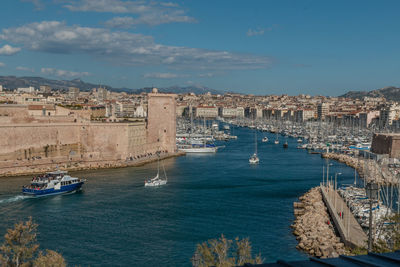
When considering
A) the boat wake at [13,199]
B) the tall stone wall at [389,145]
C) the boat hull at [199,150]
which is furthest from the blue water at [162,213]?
the boat hull at [199,150]

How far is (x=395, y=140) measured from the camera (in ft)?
76.0

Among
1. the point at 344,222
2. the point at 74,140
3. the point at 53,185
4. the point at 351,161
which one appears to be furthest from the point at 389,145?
the point at 53,185

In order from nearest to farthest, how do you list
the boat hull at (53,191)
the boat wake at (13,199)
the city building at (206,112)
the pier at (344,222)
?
the pier at (344,222) < the boat wake at (13,199) < the boat hull at (53,191) < the city building at (206,112)

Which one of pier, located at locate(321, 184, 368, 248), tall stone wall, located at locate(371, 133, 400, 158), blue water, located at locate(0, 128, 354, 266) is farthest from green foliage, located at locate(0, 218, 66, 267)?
tall stone wall, located at locate(371, 133, 400, 158)

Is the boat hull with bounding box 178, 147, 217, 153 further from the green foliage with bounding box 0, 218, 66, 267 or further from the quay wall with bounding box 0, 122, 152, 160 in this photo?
the green foliage with bounding box 0, 218, 66, 267

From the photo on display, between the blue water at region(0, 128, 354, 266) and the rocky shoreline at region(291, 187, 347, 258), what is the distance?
0.23m

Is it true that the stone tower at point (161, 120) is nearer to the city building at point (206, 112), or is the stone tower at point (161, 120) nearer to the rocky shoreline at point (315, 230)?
the rocky shoreline at point (315, 230)

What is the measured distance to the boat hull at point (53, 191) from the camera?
520 inches

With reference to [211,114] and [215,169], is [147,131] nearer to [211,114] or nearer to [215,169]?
[215,169]

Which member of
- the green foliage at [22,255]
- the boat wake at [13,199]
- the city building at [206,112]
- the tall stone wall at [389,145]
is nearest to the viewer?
the green foliage at [22,255]

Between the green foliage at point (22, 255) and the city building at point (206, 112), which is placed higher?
the city building at point (206, 112)

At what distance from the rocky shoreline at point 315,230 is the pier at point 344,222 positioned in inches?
5.3

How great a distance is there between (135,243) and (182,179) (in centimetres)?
748

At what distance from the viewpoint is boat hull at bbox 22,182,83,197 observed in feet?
43.3
